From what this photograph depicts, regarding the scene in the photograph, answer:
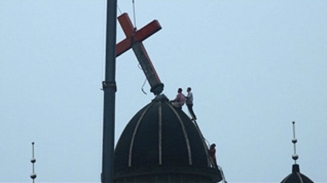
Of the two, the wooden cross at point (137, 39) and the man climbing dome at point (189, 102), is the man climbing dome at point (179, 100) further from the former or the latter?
the wooden cross at point (137, 39)

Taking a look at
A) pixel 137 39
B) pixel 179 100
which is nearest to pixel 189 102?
pixel 179 100

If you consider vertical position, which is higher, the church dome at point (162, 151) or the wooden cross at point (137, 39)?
the wooden cross at point (137, 39)

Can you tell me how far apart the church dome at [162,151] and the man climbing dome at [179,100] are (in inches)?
44.3

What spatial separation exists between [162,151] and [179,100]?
3.22 meters

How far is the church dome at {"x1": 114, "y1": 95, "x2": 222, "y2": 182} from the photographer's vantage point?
212ft

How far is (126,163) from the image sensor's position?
65125 mm

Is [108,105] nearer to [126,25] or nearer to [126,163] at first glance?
[126,163]

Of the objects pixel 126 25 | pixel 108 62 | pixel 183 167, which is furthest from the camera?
pixel 126 25

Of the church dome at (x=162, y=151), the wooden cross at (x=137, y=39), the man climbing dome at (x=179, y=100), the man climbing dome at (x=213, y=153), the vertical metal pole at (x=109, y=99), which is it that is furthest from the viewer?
the wooden cross at (x=137, y=39)

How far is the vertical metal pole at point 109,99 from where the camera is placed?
57594 millimetres

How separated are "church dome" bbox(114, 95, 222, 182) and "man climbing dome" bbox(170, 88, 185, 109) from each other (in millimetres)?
1126

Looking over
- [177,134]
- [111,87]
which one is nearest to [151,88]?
[177,134]

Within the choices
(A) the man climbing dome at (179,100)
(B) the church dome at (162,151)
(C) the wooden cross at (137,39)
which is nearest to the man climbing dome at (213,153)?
(B) the church dome at (162,151)

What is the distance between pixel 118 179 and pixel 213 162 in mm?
4105
